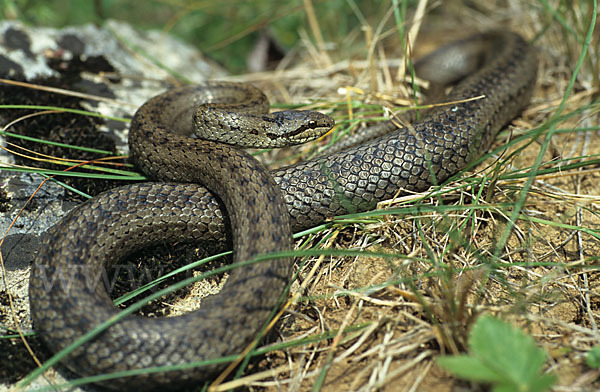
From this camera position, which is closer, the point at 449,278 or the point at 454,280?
the point at 449,278

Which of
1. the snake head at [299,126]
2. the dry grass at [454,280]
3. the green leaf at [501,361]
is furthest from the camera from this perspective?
the snake head at [299,126]

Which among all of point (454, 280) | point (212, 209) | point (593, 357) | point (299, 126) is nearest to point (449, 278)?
point (454, 280)

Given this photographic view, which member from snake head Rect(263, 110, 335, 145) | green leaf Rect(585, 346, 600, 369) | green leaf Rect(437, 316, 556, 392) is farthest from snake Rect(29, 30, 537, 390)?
green leaf Rect(585, 346, 600, 369)

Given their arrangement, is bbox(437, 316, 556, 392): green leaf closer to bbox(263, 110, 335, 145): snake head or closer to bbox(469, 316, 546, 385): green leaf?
bbox(469, 316, 546, 385): green leaf

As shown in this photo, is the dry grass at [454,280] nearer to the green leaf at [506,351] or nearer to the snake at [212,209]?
the snake at [212,209]

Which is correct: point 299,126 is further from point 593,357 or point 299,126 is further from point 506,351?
point 593,357

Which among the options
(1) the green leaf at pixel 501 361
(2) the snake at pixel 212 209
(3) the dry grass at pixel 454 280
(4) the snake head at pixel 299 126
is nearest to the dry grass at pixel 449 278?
(3) the dry grass at pixel 454 280

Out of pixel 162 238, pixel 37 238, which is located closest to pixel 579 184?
pixel 162 238
